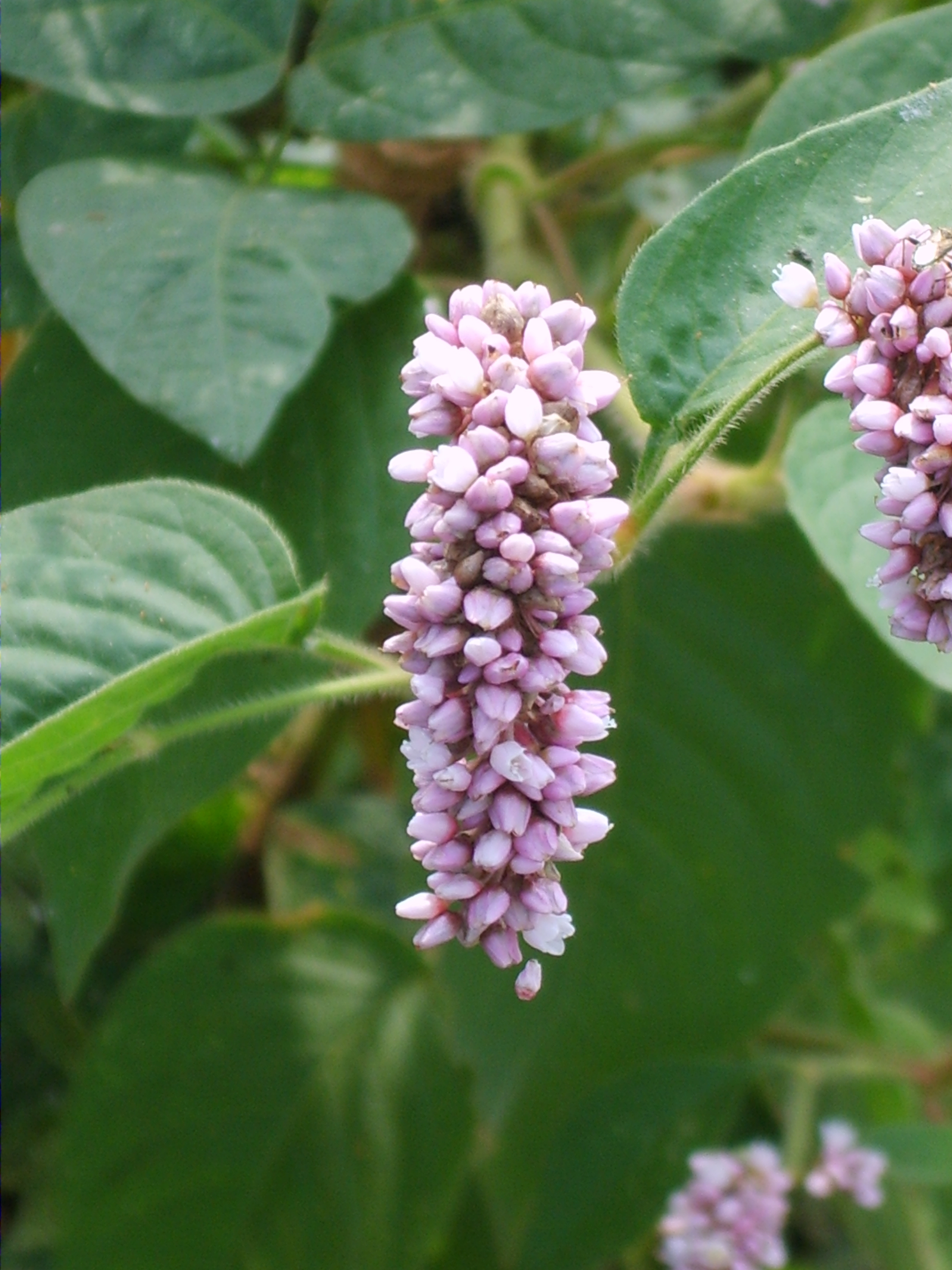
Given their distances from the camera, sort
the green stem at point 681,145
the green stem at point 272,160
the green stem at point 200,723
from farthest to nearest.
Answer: the green stem at point 681,145
the green stem at point 272,160
the green stem at point 200,723

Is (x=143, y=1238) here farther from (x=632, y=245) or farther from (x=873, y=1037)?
(x=632, y=245)

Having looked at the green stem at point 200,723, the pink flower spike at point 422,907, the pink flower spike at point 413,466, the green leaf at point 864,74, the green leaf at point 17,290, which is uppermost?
the green leaf at point 864,74

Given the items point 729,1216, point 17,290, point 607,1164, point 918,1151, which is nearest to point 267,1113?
point 607,1164

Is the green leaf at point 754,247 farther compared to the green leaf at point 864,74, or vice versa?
the green leaf at point 864,74

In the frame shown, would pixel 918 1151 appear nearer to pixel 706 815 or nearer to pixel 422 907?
pixel 706 815

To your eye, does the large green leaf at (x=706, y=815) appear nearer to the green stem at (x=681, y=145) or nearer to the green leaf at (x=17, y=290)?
the green stem at (x=681, y=145)

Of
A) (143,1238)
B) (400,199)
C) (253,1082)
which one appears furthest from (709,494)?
(143,1238)

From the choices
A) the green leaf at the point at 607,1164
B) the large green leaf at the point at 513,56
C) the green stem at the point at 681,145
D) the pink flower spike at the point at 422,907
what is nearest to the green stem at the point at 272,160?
the large green leaf at the point at 513,56
